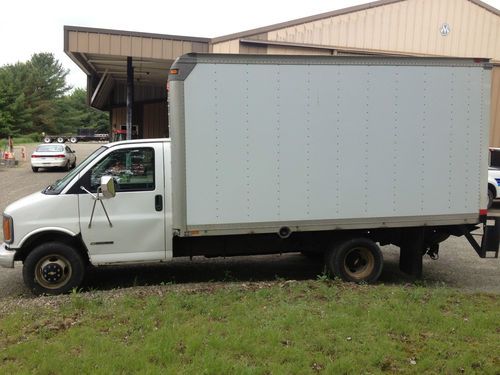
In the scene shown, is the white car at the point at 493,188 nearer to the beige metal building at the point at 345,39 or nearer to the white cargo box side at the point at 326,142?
the beige metal building at the point at 345,39

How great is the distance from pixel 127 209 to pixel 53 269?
1106 mm

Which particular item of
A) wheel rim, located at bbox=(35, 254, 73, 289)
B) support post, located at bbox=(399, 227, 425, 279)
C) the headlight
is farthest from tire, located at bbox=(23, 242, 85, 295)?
support post, located at bbox=(399, 227, 425, 279)

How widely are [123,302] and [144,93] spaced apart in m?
23.5

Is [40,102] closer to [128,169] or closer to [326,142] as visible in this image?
[128,169]

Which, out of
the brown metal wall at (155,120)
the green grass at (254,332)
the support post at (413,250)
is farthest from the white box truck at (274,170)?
the brown metal wall at (155,120)

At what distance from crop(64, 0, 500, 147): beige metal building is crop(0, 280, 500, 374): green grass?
441 inches

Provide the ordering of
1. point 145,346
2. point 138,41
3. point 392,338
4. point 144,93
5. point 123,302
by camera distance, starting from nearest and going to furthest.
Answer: point 145,346 → point 392,338 → point 123,302 → point 138,41 → point 144,93

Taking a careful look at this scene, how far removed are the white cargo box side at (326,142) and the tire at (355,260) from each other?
39 centimetres

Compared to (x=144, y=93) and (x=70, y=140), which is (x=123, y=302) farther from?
(x=70, y=140)

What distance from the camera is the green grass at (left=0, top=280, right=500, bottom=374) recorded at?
397 cm

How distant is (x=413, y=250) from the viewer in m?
7.08

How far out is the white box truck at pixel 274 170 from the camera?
6.10m

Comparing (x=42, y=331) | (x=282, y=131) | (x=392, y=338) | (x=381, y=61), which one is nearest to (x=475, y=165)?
(x=381, y=61)

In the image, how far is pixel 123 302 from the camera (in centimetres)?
539
